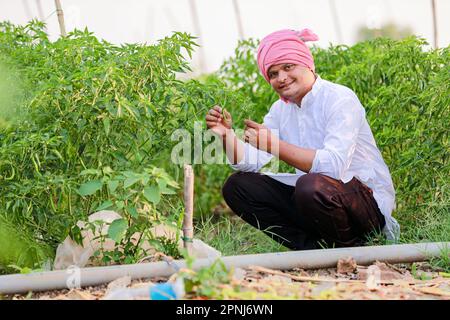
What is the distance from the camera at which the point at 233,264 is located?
2873 millimetres

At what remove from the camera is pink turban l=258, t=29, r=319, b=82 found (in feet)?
10.6

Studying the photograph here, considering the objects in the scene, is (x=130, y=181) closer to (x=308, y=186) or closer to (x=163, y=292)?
(x=163, y=292)

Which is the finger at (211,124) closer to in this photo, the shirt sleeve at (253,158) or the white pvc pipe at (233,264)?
the shirt sleeve at (253,158)

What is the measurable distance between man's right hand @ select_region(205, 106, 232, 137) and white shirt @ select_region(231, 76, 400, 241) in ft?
0.95

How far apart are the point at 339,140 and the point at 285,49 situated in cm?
47

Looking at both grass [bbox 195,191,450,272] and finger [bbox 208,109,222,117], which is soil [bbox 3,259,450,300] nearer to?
grass [bbox 195,191,450,272]

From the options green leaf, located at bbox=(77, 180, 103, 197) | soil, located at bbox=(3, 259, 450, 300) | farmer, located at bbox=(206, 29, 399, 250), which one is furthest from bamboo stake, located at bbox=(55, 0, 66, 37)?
soil, located at bbox=(3, 259, 450, 300)

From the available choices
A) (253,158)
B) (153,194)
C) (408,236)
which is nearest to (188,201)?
(153,194)

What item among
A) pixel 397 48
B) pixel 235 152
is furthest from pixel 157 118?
pixel 397 48

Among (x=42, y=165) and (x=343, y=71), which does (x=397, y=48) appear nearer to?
(x=343, y=71)

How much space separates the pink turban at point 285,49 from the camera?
3.24 metres

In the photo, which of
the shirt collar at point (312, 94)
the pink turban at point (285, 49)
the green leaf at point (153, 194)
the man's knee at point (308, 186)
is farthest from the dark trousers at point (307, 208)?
the green leaf at point (153, 194)
